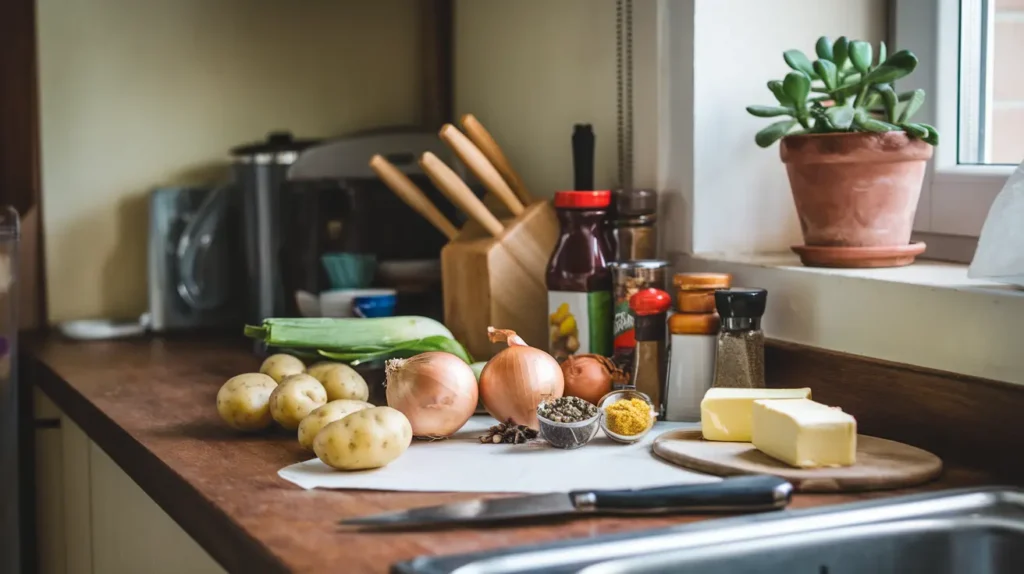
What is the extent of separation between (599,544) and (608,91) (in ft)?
2.97

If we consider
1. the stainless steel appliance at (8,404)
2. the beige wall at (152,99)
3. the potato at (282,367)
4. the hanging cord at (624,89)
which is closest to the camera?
the potato at (282,367)

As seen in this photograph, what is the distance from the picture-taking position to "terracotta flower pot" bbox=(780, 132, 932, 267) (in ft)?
3.99

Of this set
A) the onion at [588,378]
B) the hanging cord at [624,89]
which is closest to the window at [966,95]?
the hanging cord at [624,89]

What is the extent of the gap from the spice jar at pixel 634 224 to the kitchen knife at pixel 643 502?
59 cm

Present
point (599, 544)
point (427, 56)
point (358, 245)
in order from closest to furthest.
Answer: point (599, 544)
point (358, 245)
point (427, 56)

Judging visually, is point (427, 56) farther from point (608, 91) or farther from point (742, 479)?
point (742, 479)

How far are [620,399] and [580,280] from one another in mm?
263

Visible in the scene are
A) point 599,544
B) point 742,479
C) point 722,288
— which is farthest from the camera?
point 722,288

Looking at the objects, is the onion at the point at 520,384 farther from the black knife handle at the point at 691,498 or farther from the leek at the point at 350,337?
the black knife handle at the point at 691,498

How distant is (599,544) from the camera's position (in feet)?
2.63

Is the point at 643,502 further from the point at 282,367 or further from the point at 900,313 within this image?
the point at 282,367

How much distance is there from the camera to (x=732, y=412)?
1.08m

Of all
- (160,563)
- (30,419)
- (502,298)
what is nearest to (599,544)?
(160,563)

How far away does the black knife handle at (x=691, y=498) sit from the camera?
0.88 m
